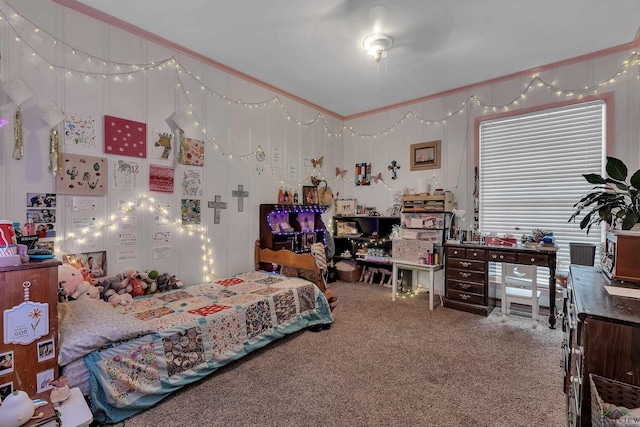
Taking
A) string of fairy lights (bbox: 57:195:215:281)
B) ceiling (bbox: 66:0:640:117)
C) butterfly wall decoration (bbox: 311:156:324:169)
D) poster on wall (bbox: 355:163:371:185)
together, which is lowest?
string of fairy lights (bbox: 57:195:215:281)

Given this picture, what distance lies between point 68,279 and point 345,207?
3.78m

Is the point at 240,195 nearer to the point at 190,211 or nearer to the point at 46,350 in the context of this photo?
the point at 190,211

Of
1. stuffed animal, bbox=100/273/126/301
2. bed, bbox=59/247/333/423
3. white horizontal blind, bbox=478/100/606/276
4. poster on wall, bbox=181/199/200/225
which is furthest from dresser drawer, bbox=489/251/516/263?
stuffed animal, bbox=100/273/126/301

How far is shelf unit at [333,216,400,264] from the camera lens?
4.88m

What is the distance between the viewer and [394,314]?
361 centimetres

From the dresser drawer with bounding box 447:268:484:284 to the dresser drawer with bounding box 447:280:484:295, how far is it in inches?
1.8

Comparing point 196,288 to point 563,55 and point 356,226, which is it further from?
point 563,55

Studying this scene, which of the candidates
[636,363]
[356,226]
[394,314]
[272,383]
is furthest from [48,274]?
[356,226]

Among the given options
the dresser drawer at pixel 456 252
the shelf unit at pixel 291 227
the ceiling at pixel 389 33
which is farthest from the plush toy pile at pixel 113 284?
the dresser drawer at pixel 456 252

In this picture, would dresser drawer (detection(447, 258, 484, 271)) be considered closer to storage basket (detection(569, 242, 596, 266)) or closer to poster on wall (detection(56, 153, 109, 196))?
storage basket (detection(569, 242, 596, 266))

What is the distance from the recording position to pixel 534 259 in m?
3.28

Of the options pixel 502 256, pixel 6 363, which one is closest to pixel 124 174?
pixel 6 363

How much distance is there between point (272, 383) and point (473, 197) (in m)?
3.39

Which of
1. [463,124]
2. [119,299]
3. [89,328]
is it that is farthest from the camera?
[463,124]
